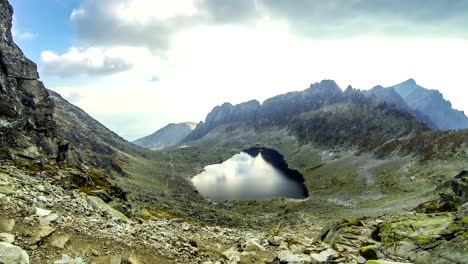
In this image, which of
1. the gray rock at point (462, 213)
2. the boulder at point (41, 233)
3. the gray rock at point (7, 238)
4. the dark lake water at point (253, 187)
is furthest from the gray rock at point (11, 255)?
the dark lake water at point (253, 187)

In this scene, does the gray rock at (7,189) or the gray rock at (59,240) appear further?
Answer: the gray rock at (7,189)

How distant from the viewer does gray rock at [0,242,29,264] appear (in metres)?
12.6

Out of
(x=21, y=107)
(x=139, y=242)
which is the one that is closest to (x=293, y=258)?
(x=139, y=242)

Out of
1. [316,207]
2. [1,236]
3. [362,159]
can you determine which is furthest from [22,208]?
[362,159]

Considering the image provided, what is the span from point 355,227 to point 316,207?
85.6 meters

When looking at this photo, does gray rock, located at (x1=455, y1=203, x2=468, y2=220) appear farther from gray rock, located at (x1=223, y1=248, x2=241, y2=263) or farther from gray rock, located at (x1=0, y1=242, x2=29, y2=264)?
gray rock, located at (x1=0, y1=242, x2=29, y2=264)

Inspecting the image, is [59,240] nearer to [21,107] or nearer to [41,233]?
[41,233]

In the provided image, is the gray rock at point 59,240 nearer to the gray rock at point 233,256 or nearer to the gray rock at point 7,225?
the gray rock at point 7,225

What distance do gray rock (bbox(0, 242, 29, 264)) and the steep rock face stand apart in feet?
111

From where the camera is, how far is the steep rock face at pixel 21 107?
47.3 metres

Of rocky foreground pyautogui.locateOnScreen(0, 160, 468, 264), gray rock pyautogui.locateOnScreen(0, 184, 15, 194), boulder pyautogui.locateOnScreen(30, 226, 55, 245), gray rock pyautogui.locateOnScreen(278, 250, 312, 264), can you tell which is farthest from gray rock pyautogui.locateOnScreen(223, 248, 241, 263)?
gray rock pyautogui.locateOnScreen(0, 184, 15, 194)

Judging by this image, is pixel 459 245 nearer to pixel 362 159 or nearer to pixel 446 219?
pixel 446 219

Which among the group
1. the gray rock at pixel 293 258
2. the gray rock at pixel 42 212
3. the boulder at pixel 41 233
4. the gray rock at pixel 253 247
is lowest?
Answer: the gray rock at pixel 253 247

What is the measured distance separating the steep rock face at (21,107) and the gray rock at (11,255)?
33786 millimetres
